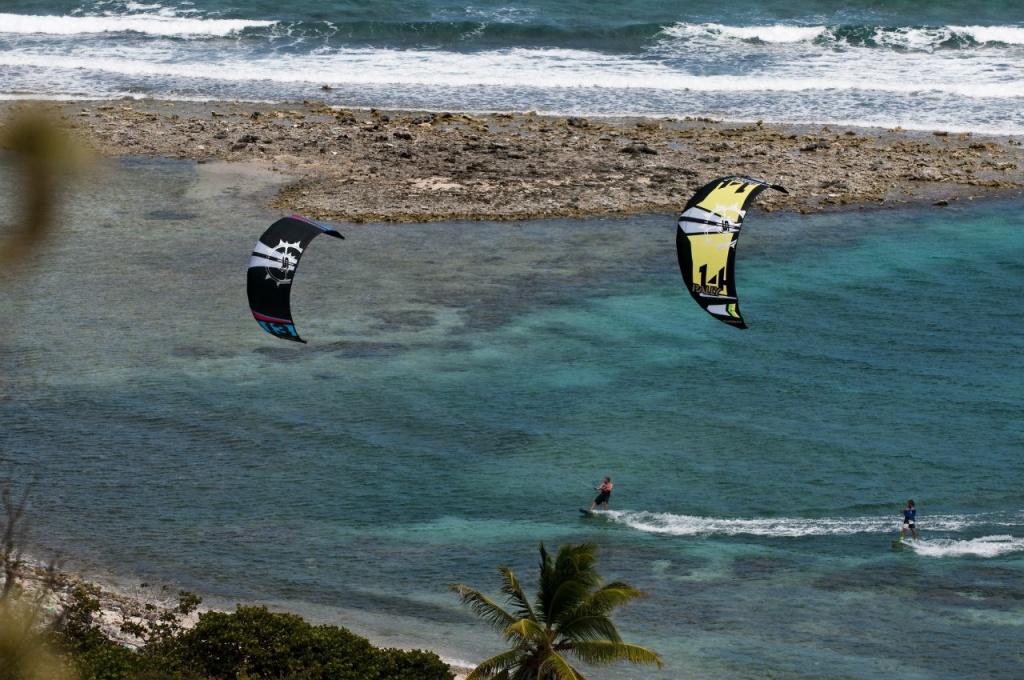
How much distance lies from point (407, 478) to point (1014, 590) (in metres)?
16.9

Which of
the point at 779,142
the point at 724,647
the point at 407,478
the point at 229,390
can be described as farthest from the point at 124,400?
the point at 779,142

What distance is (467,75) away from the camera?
80.1 metres

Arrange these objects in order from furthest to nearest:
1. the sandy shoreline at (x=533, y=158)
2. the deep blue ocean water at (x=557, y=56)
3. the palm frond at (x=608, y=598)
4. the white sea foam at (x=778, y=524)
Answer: the deep blue ocean water at (x=557, y=56), the sandy shoreline at (x=533, y=158), the white sea foam at (x=778, y=524), the palm frond at (x=608, y=598)

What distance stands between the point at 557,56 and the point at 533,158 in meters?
21.6

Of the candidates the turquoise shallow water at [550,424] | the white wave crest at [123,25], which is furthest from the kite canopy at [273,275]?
the white wave crest at [123,25]

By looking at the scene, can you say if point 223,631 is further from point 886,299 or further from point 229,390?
point 886,299

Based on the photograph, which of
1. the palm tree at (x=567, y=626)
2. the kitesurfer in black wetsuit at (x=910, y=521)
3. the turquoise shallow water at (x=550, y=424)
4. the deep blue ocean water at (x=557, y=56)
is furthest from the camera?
the deep blue ocean water at (x=557, y=56)

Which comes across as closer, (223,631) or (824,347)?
(223,631)

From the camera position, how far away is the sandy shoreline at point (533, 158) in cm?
6078

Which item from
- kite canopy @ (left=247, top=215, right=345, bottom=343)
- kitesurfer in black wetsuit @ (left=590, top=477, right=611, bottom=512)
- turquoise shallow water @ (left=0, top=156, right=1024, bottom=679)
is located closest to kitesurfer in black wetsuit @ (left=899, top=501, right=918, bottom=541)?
turquoise shallow water @ (left=0, top=156, right=1024, bottom=679)

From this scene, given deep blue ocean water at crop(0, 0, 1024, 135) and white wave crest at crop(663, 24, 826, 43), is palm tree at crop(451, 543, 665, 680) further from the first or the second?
white wave crest at crop(663, 24, 826, 43)

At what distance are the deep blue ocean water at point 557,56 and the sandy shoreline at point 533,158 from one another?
12.6 ft

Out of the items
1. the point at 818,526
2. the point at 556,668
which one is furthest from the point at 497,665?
the point at 818,526

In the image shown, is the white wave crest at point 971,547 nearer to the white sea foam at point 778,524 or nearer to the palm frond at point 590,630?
the white sea foam at point 778,524
